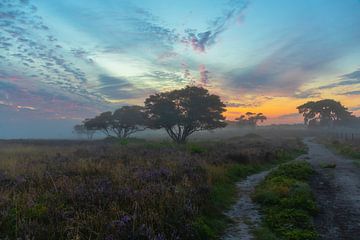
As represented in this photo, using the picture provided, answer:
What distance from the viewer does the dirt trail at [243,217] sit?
8.21 meters

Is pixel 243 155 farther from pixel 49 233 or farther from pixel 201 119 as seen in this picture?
pixel 201 119

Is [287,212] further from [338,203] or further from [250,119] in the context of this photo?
[250,119]

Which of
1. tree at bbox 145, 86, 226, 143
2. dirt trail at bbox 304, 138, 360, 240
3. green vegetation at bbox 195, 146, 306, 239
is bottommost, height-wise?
dirt trail at bbox 304, 138, 360, 240

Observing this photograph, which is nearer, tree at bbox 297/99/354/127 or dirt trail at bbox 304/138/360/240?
dirt trail at bbox 304/138/360/240

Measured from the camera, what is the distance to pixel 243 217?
9938 mm

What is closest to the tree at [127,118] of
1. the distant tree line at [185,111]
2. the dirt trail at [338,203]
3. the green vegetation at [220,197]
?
the distant tree line at [185,111]

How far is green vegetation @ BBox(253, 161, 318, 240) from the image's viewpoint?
8130 mm

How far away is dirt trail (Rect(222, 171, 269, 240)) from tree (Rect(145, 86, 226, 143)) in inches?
1276

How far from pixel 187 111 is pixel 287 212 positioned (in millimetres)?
38167

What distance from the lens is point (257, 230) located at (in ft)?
27.8

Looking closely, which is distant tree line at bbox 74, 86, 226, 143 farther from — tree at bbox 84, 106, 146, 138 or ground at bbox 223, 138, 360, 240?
ground at bbox 223, 138, 360, 240

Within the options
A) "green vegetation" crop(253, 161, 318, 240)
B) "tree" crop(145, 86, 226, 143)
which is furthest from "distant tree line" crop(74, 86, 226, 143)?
"green vegetation" crop(253, 161, 318, 240)

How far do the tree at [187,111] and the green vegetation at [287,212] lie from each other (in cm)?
3241

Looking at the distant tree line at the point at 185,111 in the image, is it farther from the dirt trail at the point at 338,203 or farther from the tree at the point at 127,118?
the dirt trail at the point at 338,203
